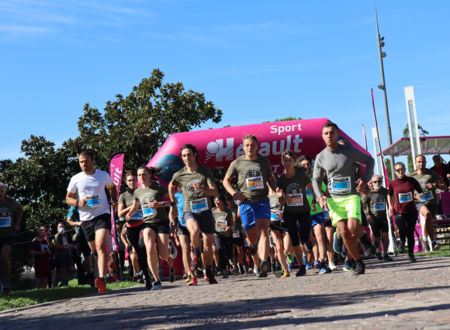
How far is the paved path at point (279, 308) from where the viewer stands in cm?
505

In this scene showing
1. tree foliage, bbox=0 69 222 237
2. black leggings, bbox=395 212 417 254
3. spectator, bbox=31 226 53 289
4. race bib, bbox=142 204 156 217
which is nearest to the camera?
race bib, bbox=142 204 156 217

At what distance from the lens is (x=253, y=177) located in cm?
1078

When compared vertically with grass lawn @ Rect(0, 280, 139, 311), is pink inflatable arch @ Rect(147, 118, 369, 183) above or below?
above

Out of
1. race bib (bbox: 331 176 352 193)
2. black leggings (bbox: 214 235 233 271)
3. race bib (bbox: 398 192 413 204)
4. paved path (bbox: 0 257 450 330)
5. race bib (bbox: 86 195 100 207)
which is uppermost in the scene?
race bib (bbox: 86 195 100 207)

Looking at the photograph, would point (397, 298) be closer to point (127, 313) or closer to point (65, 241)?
point (127, 313)

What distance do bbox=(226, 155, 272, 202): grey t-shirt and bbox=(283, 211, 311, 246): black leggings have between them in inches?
39.6

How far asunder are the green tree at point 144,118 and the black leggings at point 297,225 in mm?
24649

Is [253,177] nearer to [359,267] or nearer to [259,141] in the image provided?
[359,267]

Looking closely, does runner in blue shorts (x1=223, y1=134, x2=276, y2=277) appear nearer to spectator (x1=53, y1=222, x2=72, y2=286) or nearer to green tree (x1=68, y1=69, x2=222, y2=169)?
spectator (x1=53, y1=222, x2=72, y2=286)

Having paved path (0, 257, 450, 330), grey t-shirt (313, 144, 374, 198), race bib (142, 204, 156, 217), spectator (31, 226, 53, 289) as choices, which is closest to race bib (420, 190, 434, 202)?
grey t-shirt (313, 144, 374, 198)

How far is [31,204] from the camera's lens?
118 feet

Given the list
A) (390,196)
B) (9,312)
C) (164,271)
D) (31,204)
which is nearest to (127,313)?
(9,312)

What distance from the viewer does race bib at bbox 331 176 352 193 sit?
31.5ft

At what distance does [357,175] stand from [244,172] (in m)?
1.80
